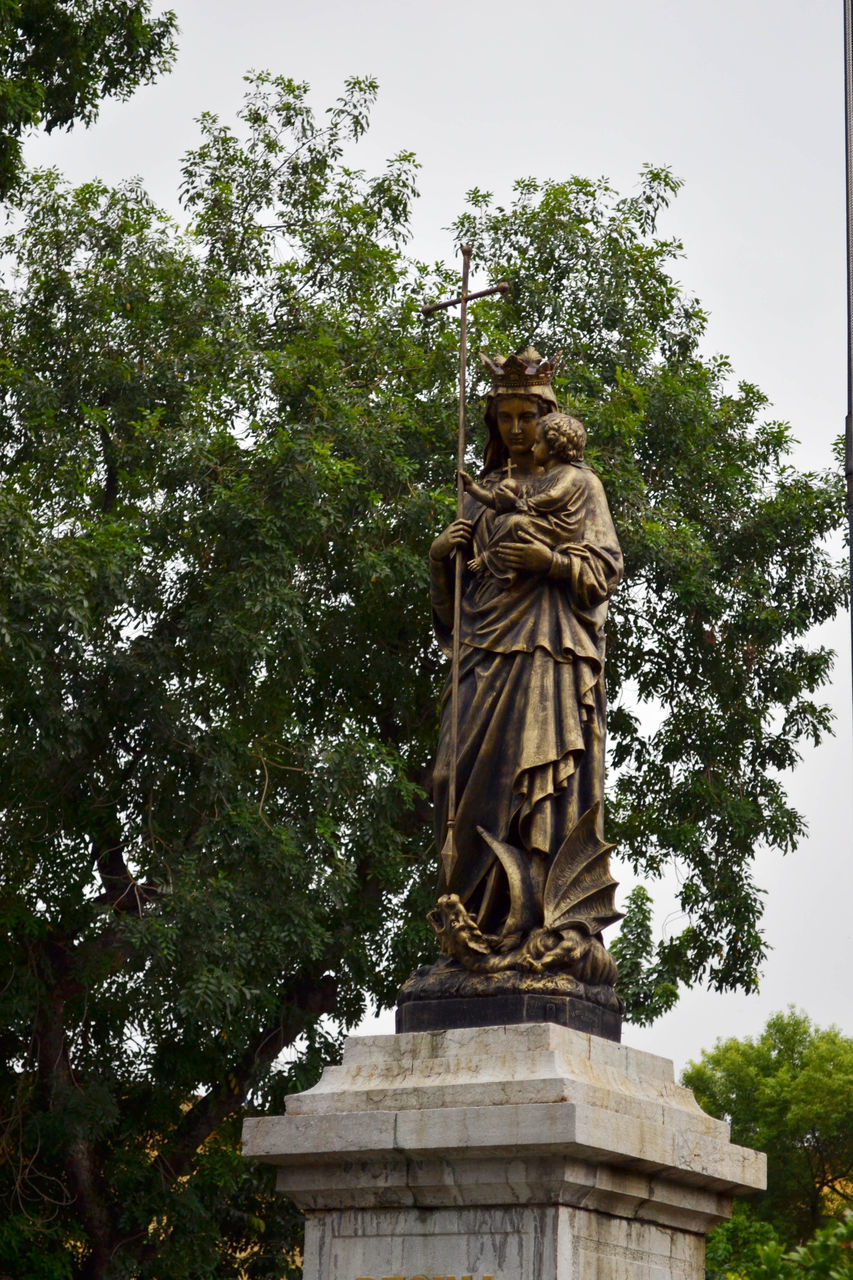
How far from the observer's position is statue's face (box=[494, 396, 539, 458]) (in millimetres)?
7730

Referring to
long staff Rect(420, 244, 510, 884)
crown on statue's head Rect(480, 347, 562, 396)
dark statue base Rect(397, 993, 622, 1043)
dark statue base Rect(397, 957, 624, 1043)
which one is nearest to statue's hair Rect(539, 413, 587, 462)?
crown on statue's head Rect(480, 347, 562, 396)

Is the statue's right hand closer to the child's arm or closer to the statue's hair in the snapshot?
the child's arm

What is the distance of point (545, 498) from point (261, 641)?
727 cm

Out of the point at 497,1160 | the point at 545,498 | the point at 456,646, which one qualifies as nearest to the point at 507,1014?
the point at 497,1160

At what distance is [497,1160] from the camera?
20.7 ft

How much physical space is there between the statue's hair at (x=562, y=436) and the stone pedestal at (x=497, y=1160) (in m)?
2.40

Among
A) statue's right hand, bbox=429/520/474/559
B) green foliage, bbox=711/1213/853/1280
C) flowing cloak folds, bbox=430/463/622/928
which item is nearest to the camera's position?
green foliage, bbox=711/1213/853/1280

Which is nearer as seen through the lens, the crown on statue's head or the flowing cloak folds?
A: the flowing cloak folds

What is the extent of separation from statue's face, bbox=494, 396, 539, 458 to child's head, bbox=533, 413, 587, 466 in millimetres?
34

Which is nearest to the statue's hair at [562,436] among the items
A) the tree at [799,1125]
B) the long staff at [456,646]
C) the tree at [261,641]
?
the long staff at [456,646]

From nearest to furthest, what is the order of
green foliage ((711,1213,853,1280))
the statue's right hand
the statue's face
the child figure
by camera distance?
1. green foliage ((711,1213,853,1280))
2. the child figure
3. the statue's right hand
4. the statue's face

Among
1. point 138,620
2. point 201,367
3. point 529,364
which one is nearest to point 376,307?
point 201,367

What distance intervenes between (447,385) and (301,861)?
501cm

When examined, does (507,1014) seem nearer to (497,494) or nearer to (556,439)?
(497,494)
